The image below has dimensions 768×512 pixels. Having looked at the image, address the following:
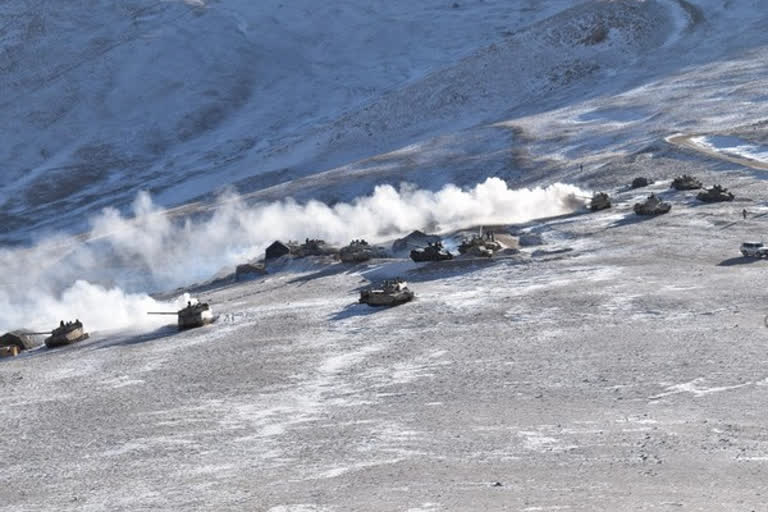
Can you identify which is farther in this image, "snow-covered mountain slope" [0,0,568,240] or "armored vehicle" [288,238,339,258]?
"snow-covered mountain slope" [0,0,568,240]

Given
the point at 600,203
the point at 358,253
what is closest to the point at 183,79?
the point at 600,203

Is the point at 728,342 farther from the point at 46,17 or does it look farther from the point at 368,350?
the point at 46,17

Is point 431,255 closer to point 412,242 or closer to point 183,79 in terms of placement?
point 412,242

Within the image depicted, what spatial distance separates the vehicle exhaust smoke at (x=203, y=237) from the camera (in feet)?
194

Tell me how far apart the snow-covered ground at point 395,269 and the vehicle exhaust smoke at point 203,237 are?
34 cm

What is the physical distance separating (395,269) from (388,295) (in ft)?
24.4

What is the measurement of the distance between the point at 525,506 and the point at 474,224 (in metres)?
40.2

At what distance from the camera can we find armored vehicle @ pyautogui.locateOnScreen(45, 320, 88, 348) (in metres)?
39.5

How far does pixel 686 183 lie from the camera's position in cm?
5847

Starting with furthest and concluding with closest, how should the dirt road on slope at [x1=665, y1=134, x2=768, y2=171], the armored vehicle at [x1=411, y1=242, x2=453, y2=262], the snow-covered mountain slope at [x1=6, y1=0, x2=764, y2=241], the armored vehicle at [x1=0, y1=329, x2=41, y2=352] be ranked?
1. the snow-covered mountain slope at [x1=6, y1=0, x2=764, y2=241]
2. the dirt road on slope at [x1=665, y1=134, x2=768, y2=171]
3. the armored vehicle at [x1=411, y1=242, x2=453, y2=262]
4. the armored vehicle at [x1=0, y1=329, x2=41, y2=352]

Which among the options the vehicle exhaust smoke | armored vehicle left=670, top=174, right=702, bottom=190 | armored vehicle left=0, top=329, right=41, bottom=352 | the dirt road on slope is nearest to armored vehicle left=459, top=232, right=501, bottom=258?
the vehicle exhaust smoke

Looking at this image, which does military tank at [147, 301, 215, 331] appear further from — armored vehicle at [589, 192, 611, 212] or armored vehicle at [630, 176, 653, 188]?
armored vehicle at [630, 176, 653, 188]

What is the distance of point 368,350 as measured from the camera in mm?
32312

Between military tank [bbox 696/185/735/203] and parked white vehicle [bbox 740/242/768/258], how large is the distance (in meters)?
12.2
